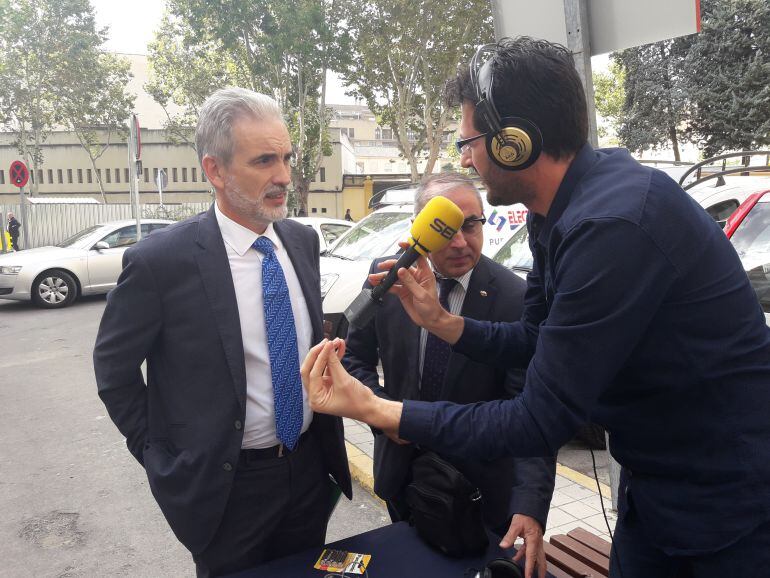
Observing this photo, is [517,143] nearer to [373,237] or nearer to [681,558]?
[681,558]

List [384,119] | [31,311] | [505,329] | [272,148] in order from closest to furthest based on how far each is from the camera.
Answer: [505,329], [272,148], [31,311], [384,119]

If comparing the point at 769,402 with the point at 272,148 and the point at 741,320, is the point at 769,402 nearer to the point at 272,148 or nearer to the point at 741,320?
the point at 741,320

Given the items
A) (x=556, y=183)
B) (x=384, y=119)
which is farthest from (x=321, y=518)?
(x=384, y=119)

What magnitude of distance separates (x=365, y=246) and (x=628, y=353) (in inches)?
255

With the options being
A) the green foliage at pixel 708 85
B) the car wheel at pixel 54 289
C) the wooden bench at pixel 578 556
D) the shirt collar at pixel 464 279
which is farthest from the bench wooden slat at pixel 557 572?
the green foliage at pixel 708 85

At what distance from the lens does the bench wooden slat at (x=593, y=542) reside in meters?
2.46

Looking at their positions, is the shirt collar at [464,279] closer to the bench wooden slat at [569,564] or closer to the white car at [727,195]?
the bench wooden slat at [569,564]

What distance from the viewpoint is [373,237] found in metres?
7.88

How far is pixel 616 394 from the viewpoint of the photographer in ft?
4.80

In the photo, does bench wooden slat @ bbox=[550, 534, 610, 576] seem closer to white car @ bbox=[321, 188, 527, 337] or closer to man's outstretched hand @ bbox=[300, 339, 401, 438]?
man's outstretched hand @ bbox=[300, 339, 401, 438]

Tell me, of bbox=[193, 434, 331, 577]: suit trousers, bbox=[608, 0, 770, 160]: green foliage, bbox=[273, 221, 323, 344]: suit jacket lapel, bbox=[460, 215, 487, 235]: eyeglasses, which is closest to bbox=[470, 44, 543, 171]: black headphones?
bbox=[460, 215, 487, 235]: eyeglasses

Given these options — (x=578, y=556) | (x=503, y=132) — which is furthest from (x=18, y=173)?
(x=503, y=132)

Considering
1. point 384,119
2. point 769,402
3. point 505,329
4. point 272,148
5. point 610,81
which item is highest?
point 610,81

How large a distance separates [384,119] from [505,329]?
86.2 ft
